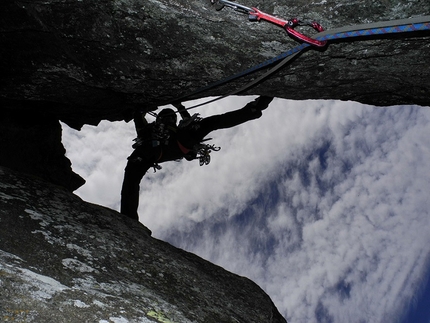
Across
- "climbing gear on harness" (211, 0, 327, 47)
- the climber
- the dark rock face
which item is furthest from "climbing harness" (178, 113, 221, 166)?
"climbing gear on harness" (211, 0, 327, 47)

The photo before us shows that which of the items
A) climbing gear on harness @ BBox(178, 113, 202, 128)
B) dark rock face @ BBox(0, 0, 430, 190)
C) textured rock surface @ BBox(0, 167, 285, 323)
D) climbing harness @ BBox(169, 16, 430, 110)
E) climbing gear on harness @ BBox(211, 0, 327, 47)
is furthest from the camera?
climbing gear on harness @ BBox(178, 113, 202, 128)

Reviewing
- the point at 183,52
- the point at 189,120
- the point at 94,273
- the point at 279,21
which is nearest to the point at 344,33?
the point at 279,21

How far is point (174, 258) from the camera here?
5.97 metres

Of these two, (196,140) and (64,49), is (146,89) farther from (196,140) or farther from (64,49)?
(196,140)

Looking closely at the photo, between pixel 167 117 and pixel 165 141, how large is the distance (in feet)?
1.61

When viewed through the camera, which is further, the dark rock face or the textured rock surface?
the dark rock face

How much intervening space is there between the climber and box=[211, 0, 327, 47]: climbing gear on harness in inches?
134

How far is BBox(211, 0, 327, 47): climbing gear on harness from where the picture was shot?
4555mm

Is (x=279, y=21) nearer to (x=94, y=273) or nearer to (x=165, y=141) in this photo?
(x=94, y=273)

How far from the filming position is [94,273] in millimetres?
4406

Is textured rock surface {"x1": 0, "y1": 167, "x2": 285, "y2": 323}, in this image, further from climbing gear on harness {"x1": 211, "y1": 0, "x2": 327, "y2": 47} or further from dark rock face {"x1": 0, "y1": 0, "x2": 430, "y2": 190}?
climbing gear on harness {"x1": 211, "y1": 0, "x2": 327, "y2": 47}

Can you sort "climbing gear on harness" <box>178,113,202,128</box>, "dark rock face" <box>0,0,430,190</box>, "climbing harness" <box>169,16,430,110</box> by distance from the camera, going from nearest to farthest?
"climbing harness" <box>169,16,430,110</box> → "dark rock face" <box>0,0,430,190</box> → "climbing gear on harness" <box>178,113,202,128</box>

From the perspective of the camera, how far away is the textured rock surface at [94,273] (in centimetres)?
364

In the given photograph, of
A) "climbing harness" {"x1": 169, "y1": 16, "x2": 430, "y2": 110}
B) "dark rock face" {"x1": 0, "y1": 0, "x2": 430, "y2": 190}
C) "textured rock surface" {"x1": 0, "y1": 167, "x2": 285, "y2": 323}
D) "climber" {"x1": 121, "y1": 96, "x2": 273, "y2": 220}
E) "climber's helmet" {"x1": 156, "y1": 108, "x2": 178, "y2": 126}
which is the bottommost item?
"textured rock surface" {"x1": 0, "y1": 167, "x2": 285, "y2": 323}
